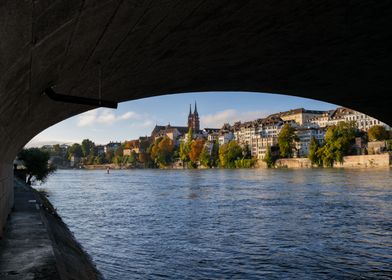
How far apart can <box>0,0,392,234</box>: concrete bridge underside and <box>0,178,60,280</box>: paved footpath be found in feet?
5.00

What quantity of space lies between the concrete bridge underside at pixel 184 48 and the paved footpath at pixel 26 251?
1523 millimetres

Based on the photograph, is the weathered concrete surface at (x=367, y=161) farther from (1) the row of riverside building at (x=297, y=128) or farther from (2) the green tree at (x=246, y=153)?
(2) the green tree at (x=246, y=153)

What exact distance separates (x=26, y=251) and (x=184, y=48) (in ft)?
20.1

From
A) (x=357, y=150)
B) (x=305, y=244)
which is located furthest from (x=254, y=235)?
(x=357, y=150)

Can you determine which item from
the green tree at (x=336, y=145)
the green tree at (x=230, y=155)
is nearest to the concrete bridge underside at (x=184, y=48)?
the green tree at (x=336, y=145)

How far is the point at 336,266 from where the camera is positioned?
1531 centimetres

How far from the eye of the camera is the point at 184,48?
27.9 feet

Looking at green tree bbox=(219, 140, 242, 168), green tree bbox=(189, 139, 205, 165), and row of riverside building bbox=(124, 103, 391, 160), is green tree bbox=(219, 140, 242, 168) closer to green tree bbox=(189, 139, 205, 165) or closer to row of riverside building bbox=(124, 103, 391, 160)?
row of riverside building bbox=(124, 103, 391, 160)

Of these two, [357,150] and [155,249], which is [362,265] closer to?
[155,249]

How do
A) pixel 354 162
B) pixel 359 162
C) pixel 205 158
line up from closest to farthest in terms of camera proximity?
pixel 359 162
pixel 354 162
pixel 205 158

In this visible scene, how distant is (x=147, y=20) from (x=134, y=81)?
16.0ft

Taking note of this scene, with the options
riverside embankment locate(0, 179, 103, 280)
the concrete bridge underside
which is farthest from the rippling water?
the concrete bridge underside

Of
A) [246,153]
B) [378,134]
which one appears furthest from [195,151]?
[378,134]

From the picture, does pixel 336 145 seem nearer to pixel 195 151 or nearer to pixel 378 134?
pixel 378 134
